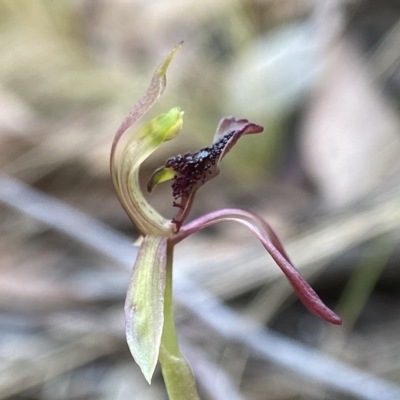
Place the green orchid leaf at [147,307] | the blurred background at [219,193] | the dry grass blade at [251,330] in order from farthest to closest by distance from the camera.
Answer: the blurred background at [219,193] → the dry grass blade at [251,330] → the green orchid leaf at [147,307]

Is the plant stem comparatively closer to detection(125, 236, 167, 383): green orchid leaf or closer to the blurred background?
detection(125, 236, 167, 383): green orchid leaf

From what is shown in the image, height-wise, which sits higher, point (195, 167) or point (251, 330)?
point (195, 167)

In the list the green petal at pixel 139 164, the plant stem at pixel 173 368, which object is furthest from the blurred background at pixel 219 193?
the green petal at pixel 139 164

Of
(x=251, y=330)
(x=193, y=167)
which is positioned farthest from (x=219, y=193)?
(x=193, y=167)

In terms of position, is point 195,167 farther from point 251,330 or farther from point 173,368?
point 251,330

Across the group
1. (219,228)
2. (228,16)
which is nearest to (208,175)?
(219,228)

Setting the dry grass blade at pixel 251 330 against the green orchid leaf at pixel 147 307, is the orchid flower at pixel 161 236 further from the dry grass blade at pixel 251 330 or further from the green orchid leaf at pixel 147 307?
the dry grass blade at pixel 251 330
